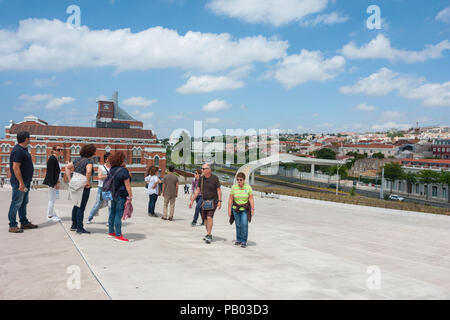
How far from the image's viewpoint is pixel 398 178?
71.9 m

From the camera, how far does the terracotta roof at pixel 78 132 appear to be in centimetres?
7806

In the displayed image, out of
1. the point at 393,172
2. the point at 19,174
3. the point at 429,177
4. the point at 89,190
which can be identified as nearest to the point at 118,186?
the point at 89,190

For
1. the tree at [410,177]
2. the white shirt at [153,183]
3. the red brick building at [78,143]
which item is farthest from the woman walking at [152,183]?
the tree at [410,177]

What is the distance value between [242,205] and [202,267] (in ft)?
7.44

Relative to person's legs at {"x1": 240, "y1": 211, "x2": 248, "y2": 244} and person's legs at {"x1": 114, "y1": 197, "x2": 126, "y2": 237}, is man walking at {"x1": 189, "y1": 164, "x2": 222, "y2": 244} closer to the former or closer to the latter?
person's legs at {"x1": 240, "y1": 211, "x2": 248, "y2": 244}

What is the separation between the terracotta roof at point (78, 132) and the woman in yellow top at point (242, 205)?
79483mm

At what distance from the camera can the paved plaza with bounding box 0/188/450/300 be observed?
445 cm

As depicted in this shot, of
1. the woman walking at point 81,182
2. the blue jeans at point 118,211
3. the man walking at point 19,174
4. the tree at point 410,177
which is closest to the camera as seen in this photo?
the man walking at point 19,174

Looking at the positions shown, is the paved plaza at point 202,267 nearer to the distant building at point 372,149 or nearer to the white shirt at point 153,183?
the white shirt at point 153,183

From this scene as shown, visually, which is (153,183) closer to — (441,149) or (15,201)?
(15,201)

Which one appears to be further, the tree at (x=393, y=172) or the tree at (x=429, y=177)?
the tree at (x=393, y=172)

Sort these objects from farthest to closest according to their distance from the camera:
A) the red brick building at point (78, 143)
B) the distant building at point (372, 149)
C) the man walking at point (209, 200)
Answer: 1. the distant building at point (372, 149)
2. the red brick building at point (78, 143)
3. the man walking at point (209, 200)

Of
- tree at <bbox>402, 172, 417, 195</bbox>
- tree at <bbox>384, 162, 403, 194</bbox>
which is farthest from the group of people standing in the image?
tree at <bbox>384, 162, 403, 194</bbox>

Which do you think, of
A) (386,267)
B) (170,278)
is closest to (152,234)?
(170,278)
